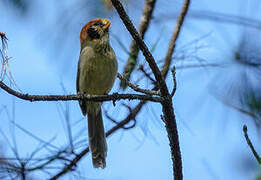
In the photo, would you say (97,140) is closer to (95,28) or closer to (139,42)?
(95,28)

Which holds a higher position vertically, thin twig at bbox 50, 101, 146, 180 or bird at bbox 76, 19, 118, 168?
bird at bbox 76, 19, 118, 168

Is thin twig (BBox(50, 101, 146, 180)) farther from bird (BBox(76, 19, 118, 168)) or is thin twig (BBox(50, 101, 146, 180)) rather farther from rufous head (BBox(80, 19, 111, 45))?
rufous head (BBox(80, 19, 111, 45))

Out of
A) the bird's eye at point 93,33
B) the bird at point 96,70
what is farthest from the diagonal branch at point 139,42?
the bird's eye at point 93,33

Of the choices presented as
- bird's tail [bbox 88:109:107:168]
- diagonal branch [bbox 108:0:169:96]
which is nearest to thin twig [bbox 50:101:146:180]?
bird's tail [bbox 88:109:107:168]

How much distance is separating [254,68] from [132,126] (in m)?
1.38

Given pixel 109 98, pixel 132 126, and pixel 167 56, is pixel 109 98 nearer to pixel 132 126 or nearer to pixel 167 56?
pixel 132 126

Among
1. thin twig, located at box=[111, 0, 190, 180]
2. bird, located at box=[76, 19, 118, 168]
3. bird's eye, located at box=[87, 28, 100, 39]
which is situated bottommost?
thin twig, located at box=[111, 0, 190, 180]

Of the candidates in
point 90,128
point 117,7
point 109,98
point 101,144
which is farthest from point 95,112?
point 117,7

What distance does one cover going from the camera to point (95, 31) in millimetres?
4832

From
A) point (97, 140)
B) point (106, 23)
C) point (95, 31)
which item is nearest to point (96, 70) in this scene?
point (95, 31)

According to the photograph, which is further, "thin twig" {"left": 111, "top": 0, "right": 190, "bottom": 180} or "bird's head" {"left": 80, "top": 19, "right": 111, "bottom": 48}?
"bird's head" {"left": 80, "top": 19, "right": 111, "bottom": 48}

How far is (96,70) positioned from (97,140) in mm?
862

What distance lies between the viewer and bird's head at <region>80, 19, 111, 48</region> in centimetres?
482

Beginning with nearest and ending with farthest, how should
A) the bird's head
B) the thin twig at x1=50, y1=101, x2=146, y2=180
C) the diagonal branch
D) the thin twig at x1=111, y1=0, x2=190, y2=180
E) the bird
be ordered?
the diagonal branch
the thin twig at x1=111, y1=0, x2=190, y2=180
the thin twig at x1=50, y1=101, x2=146, y2=180
the bird
the bird's head
